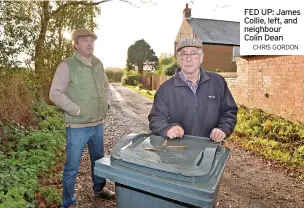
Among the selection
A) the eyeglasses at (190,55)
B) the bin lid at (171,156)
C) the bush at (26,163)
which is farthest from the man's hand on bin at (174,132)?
the bush at (26,163)

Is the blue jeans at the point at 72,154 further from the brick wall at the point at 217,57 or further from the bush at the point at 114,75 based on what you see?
the bush at the point at 114,75

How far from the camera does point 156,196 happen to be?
183cm

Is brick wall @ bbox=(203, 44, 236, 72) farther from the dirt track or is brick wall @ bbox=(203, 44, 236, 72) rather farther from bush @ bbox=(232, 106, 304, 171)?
the dirt track

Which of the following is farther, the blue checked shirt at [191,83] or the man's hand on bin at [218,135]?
the blue checked shirt at [191,83]

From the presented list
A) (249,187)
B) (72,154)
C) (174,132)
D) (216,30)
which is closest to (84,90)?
(72,154)

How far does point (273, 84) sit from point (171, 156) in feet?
23.3

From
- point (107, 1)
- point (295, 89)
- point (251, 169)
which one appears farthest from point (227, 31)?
point (251, 169)

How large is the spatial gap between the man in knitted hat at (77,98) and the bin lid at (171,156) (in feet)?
3.71

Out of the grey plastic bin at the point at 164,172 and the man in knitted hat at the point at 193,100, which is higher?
the man in knitted hat at the point at 193,100

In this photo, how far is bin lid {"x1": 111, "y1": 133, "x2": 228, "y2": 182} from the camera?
1710mm

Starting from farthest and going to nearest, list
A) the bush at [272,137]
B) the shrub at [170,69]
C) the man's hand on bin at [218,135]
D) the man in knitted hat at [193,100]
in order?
the shrub at [170,69] → the bush at [272,137] → the man in knitted hat at [193,100] → the man's hand on bin at [218,135]

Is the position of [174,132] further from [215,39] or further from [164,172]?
[215,39]

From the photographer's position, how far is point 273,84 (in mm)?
8000

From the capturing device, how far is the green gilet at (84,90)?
3.16 m
